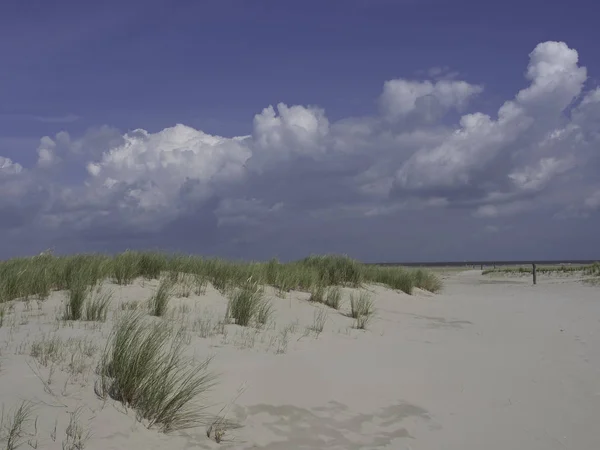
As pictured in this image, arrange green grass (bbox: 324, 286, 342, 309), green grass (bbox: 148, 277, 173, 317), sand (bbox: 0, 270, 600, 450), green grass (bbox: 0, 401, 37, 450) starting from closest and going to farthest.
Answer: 1. green grass (bbox: 0, 401, 37, 450)
2. sand (bbox: 0, 270, 600, 450)
3. green grass (bbox: 148, 277, 173, 317)
4. green grass (bbox: 324, 286, 342, 309)

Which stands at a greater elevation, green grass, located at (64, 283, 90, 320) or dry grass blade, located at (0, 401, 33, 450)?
green grass, located at (64, 283, 90, 320)

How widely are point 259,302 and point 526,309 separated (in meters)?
9.74

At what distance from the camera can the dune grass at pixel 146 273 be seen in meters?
9.31

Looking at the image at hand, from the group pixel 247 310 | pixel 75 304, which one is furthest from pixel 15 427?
pixel 247 310

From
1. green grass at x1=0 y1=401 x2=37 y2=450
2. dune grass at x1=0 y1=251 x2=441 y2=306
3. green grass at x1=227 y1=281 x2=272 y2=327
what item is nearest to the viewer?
green grass at x1=0 y1=401 x2=37 y2=450

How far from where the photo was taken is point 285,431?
16.3 ft

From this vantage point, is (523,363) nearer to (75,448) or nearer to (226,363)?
(226,363)

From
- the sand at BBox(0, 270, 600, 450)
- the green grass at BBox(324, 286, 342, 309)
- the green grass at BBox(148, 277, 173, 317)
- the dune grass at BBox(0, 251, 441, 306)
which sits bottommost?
the sand at BBox(0, 270, 600, 450)

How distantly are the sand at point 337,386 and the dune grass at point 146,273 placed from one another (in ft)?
1.57

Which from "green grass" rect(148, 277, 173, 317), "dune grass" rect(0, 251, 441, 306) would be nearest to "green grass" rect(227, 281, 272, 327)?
"green grass" rect(148, 277, 173, 317)

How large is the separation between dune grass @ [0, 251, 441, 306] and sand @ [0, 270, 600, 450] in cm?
48

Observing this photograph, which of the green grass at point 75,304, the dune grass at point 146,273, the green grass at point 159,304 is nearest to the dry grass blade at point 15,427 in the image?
the green grass at point 75,304

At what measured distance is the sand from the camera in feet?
14.8

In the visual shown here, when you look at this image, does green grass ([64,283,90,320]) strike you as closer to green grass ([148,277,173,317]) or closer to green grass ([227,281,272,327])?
green grass ([148,277,173,317])
